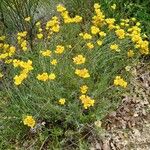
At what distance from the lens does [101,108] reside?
178 inches

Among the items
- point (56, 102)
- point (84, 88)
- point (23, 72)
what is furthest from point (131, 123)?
point (23, 72)

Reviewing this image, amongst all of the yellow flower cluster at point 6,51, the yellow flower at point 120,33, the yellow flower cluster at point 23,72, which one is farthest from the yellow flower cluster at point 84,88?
the yellow flower cluster at point 6,51

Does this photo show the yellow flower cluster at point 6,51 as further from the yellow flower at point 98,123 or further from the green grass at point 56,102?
the yellow flower at point 98,123

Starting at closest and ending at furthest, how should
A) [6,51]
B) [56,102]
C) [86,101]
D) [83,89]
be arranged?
1. [86,101]
2. [83,89]
3. [56,102]
4. [6,51]

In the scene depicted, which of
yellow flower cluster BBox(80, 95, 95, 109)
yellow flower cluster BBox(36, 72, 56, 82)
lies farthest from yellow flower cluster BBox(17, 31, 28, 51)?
yellow flower cluster BBox(80, 95, 95, 109)

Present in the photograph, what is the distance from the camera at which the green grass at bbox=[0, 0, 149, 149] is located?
4.46 metres

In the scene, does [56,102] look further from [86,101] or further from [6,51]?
[6,51]

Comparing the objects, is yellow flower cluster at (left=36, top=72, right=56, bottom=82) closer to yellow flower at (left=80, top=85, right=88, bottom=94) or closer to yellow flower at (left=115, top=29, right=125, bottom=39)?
yellow flower at (left=80, top=85, right=88, bottom=94)

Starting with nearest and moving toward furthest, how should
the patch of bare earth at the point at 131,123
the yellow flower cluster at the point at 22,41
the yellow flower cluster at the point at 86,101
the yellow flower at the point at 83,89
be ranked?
the yellow flower cluster at the point at 86,101, the yellow flower at the point at 83,89, the patch of bare earth at the point at 131,123, the yellow flower cluster at the point at 22,41

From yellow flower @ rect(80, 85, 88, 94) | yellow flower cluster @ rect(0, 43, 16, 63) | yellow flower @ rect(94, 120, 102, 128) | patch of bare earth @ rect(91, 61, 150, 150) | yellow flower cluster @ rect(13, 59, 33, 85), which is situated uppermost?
yellow flower cluster @ rect(13, 59, 33, 85)

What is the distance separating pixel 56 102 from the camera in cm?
447

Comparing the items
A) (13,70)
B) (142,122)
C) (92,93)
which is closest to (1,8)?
(13,70)

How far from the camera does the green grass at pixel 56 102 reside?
14.6 ft

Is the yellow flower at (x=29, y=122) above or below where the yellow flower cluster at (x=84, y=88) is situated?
below
